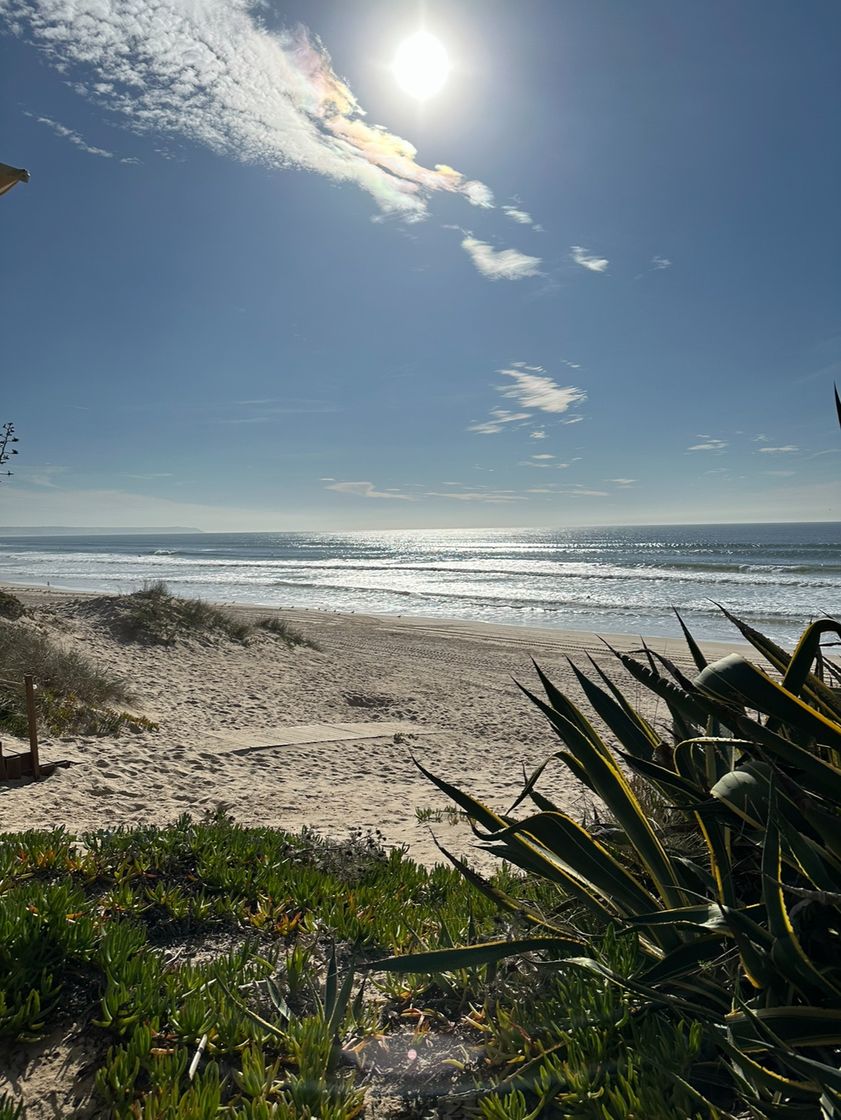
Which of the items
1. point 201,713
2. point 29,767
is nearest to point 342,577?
point 201,713

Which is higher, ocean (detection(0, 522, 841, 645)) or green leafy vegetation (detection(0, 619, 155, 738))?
green leafy vegetation (detection(0, 619, 155, 738))

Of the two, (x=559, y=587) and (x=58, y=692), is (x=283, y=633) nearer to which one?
(x=58, y=692)

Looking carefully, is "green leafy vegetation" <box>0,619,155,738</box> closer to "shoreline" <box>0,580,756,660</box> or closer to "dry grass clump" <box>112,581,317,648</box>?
"dry grass clump" <box>112,581,317,648</box>

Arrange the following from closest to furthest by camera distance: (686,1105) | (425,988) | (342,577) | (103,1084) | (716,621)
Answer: (686,1105) → (103,1084) → (425,988) → (716,621) → (342,577)

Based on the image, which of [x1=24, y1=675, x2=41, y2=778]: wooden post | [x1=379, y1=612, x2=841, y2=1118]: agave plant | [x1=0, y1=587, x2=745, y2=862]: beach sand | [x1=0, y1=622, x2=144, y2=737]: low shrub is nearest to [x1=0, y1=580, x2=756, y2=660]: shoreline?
[x1=0, y1=587, x2=745, y2=862]: beach sand

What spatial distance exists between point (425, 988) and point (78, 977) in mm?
1183

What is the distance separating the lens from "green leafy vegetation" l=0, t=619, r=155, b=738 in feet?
23.6

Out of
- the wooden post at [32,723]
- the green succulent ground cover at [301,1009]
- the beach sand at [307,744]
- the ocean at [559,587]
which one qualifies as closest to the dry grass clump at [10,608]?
the beach sand at [307,744]

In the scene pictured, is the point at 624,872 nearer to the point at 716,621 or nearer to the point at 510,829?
the point at 510,829

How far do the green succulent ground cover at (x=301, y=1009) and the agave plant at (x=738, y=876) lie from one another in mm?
130

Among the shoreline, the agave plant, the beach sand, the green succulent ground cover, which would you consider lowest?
the shoreline

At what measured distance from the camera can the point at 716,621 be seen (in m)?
22.4

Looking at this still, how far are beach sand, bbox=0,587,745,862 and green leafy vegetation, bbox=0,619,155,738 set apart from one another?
0.37 metres

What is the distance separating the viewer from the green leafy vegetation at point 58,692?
7.20 m
